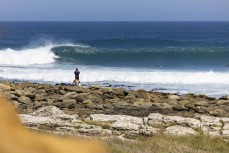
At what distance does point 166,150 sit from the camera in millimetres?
6754

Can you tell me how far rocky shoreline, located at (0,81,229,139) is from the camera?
9961mm

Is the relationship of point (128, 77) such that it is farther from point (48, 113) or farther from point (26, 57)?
point (48, 113)

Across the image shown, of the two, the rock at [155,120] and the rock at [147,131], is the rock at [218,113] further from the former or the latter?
the rock at [147,131]

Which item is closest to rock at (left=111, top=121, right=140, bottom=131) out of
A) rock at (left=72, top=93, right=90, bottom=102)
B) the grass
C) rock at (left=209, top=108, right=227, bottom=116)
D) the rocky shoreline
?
the rocky shoreline

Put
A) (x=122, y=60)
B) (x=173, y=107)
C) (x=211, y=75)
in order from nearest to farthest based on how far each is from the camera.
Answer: (x=173, y=107)
(x=211, y=75)
(x=122, y=60)

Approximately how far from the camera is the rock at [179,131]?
9.89 meters

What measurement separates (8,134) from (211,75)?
115 ft

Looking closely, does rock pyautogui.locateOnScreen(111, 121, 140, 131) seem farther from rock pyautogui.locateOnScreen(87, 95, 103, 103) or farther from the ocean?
the ocean

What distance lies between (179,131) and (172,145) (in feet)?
9.45

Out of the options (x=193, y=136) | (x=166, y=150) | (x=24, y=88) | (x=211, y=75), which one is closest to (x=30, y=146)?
(x=166, y=150)

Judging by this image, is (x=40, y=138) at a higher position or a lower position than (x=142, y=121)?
higher

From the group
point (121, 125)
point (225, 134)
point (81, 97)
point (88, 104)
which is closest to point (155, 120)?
point (121, 125)

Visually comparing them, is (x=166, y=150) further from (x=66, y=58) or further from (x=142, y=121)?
(x=66, y=58)

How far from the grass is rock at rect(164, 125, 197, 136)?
17.5 inches
